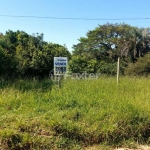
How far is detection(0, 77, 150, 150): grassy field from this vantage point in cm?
362

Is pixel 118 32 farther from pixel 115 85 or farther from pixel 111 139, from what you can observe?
pixel 111 139

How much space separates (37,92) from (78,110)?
1.61 metres

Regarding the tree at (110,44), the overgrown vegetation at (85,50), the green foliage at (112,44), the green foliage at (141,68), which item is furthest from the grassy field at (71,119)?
the tree at (110,44)

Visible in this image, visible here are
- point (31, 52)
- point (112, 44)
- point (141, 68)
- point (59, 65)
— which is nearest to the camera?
point (59, 65)

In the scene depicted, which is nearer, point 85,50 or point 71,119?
point 71,119

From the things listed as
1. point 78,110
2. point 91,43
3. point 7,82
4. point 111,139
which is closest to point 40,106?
point 78,110

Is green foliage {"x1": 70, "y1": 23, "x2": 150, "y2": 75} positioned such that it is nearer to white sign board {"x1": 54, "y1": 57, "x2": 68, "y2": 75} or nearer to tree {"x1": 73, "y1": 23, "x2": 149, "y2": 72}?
tree {"x1": 73, "y1": 23, "x2": 149, "y2": 72}

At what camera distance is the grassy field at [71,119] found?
362cm

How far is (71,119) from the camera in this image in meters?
4.19

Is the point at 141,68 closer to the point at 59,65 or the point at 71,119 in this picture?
the point at 59,65

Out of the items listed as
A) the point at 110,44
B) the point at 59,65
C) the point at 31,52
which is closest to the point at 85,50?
the point at 110,44

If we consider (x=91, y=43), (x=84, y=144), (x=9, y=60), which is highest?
(x=91, y=43)

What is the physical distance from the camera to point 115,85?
6480 mm

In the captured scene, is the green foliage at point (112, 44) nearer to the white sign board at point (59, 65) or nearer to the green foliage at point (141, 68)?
the green foliage at point (141, 68)
